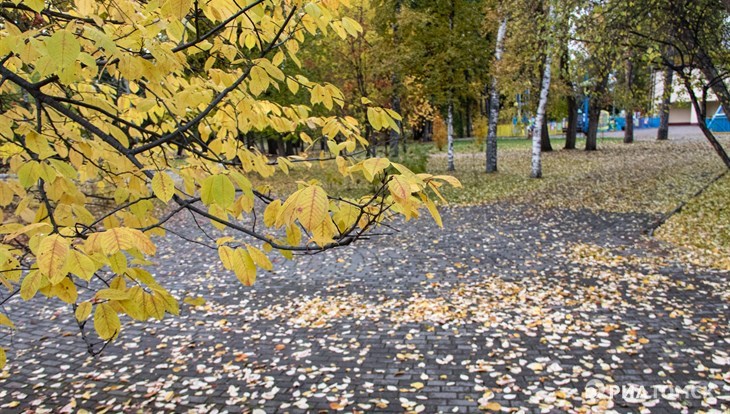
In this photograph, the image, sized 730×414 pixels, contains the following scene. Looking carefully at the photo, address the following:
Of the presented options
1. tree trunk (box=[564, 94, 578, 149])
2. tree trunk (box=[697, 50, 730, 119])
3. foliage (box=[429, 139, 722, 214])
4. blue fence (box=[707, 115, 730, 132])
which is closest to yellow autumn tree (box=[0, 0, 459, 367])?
tree trunk (box=[697, 50, 730, 119])

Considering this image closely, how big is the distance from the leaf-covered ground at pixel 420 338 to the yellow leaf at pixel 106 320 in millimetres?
2432

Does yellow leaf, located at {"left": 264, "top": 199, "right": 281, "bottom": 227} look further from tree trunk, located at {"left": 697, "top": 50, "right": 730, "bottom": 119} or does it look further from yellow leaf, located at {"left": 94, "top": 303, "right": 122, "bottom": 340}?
tree trunk, located at {"left": 697, "top": 50, "right": 730, "bottom": 119}

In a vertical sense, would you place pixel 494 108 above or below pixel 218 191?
above

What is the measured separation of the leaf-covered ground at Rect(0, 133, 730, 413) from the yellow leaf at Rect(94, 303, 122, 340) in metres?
2.43

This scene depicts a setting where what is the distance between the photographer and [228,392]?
14.2 ft

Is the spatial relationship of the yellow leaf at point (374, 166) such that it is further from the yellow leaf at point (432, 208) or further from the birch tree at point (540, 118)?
the birch tree at point (540, 118)

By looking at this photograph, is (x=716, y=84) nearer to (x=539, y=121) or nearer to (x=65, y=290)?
(x=539, y=121)

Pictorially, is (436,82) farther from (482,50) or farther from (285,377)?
(285,377)

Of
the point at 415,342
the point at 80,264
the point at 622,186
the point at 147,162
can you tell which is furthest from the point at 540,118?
the point at 80,264

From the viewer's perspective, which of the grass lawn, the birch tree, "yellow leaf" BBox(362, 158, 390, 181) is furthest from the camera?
the birch tree

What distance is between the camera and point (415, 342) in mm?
5195

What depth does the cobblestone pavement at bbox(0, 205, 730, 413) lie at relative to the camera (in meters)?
4.14

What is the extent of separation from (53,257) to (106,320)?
0.43 meters

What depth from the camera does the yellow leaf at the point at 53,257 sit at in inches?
61.4
